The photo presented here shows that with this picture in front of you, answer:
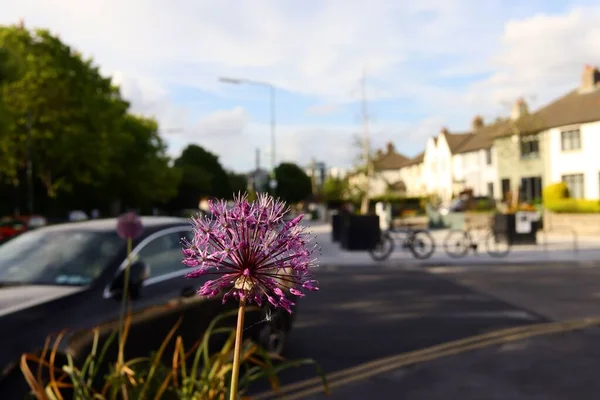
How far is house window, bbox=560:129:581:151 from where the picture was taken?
1553 inches

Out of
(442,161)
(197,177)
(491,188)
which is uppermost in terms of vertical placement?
(442,161)

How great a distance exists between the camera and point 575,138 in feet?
130

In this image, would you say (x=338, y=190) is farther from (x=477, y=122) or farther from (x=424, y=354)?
(x=424, y=354)

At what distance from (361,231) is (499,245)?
183 inches

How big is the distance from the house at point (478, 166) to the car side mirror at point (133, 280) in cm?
5213

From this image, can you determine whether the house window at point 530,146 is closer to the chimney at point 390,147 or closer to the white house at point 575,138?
the white house at point 575,138

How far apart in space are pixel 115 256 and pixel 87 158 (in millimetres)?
38483

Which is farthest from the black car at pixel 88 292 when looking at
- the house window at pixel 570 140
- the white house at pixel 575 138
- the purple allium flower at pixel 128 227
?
the house window at pixel 570 140

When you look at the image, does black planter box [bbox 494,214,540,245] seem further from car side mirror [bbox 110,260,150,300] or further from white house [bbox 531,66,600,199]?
car side mirror [bbox 110,260,150,300]

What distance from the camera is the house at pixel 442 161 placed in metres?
75.3

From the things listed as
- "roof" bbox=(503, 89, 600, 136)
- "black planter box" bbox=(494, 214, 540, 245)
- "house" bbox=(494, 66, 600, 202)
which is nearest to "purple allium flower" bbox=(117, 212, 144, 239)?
"black planter box" bbox=(494, 214, 540, 245)

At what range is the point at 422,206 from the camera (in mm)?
55688

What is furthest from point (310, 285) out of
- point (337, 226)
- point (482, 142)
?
point (482, 142)

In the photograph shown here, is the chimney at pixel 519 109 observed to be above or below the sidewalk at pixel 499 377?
above
